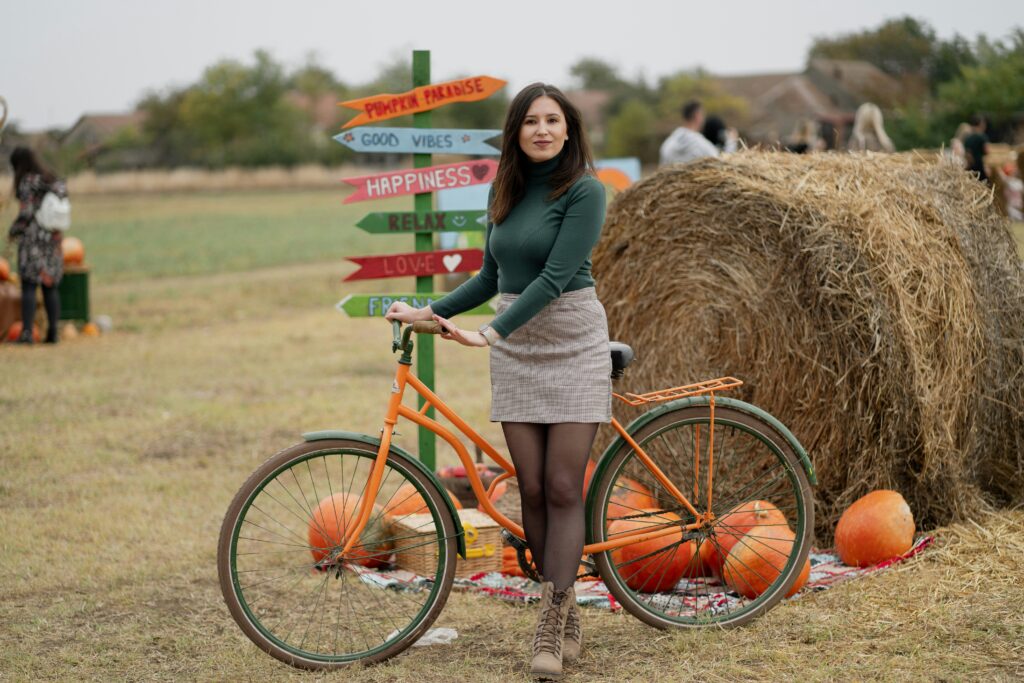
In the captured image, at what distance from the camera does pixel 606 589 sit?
484cm

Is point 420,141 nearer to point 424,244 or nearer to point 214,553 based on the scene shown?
point 424,244

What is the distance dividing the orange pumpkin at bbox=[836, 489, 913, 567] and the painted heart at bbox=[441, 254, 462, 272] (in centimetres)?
210

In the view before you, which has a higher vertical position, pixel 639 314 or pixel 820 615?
pixel 639 314

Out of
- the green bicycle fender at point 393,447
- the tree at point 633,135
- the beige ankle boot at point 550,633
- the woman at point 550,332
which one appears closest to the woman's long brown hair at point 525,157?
the woman at point 550,332

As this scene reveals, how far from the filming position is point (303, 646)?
13.8ft

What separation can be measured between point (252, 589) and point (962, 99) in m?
31.4

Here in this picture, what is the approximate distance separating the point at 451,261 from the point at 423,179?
0.41 metres

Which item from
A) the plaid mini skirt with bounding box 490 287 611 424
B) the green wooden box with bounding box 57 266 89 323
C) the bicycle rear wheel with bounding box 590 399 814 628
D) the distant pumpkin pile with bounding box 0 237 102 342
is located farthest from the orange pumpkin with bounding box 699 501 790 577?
the green wooden box with bounding box 57 266 89 323

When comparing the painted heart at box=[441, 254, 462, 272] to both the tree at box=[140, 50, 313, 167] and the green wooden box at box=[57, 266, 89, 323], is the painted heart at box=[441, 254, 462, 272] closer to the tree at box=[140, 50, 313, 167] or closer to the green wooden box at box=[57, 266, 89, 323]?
the green wooden box at box=[57, 266, 89, 323]

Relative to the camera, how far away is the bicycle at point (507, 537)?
3.91 metres

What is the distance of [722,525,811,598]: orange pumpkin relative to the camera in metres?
4.49

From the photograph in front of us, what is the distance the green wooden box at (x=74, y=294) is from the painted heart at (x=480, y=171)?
27.4 feet

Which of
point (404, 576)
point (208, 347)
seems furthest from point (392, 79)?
point (404, 576)

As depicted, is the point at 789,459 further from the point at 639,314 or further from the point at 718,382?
the point at 639,314
